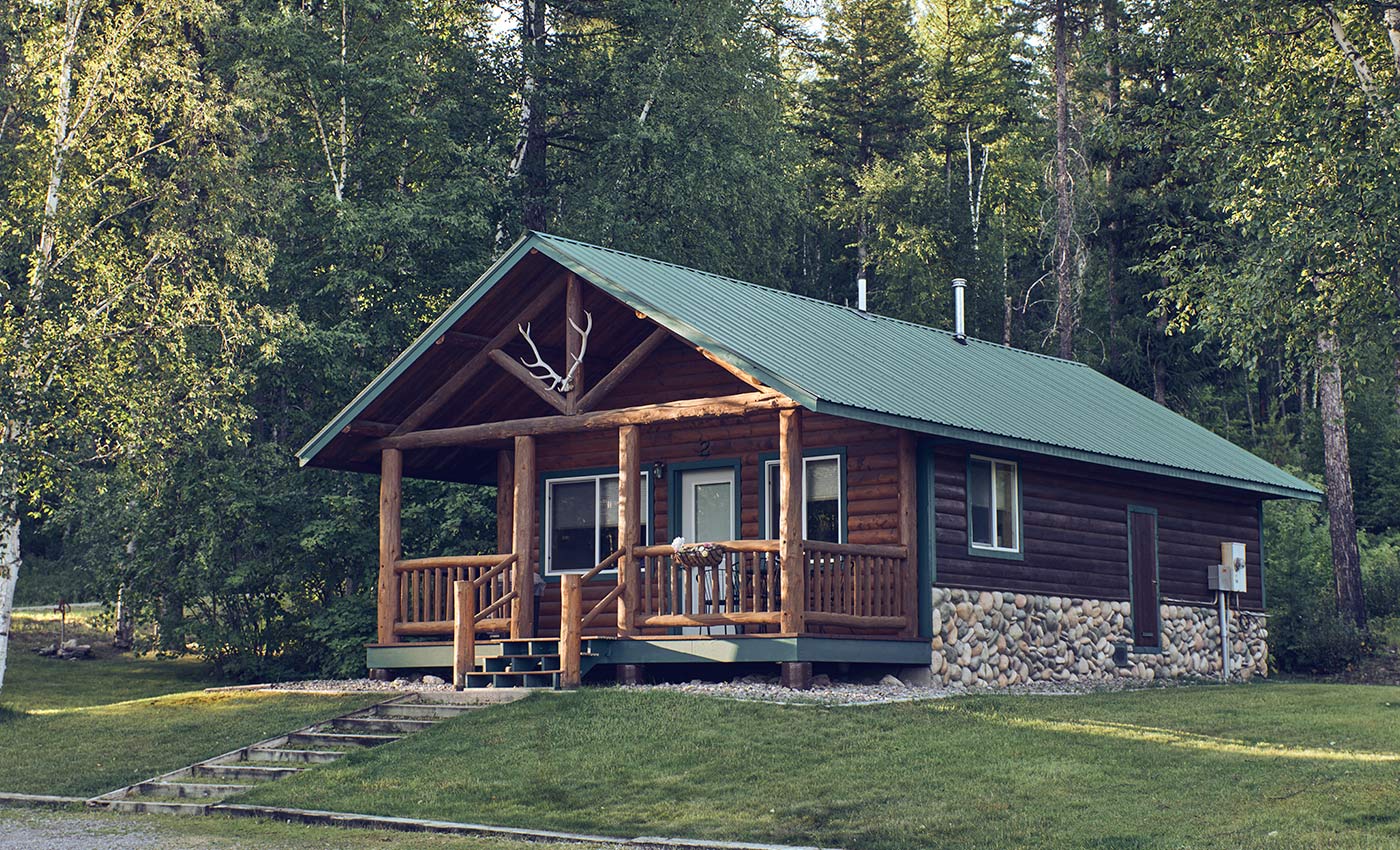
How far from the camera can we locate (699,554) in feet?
61.3

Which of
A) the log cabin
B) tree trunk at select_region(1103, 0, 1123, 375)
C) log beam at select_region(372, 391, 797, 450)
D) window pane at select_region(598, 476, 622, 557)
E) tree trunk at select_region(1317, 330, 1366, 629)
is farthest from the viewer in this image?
tree trunk at select_region(1103, 0, 1123, 375)

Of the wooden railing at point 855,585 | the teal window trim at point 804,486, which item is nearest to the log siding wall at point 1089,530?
the wooden railing at point 855,585

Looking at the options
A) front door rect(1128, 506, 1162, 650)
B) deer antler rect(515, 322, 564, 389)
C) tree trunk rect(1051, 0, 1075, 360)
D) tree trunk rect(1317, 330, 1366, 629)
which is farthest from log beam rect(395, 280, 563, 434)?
tree trunk rect(1051, 0, 1075, 360)

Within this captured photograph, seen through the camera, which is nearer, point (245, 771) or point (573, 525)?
point (245, 771)

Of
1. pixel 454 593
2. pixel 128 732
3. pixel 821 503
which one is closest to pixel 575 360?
pixel 821 503

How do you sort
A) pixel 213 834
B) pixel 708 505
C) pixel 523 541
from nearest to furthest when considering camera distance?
pixel 213 834 < pixel 523 541 < pixel 708 505

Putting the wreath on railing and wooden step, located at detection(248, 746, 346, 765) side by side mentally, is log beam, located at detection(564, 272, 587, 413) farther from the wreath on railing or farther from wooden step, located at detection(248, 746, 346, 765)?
wooden step, located at detection(248, 746, 346, 765)

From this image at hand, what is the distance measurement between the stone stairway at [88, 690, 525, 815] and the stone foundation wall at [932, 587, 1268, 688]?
5.50 metres

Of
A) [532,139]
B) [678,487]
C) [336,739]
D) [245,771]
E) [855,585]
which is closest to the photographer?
[245,771]

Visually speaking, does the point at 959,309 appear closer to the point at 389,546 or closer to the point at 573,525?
the point at 573,525

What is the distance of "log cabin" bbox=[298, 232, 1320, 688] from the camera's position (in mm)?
19078

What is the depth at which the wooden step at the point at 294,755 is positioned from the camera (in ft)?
55.0

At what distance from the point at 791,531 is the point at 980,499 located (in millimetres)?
3908

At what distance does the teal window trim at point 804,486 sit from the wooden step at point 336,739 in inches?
232
